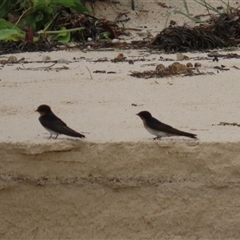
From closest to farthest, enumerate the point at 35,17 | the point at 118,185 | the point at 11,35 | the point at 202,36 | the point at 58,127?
the point at 58,127, the point at 118,185, the point at 202,36, the point at 11,35, the point at 35,17

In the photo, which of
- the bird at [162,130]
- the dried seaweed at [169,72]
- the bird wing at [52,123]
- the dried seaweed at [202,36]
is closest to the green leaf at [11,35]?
the dried seaweed at [202,36]

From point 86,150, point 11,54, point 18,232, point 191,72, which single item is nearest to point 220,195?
point 86,150

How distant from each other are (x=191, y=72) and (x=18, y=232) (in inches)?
90.3

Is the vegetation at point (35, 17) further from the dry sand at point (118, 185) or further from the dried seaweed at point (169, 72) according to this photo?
the dry sand at point (118, 185)

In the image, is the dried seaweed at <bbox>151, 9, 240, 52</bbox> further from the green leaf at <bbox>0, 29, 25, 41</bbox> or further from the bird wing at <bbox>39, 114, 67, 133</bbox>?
the bird wing at <bbox>39, 114, 67, 133</bbox>

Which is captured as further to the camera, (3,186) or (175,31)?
(175,31)

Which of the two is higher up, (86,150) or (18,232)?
(86,150)

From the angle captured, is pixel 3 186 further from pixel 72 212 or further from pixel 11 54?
pixel 11 54

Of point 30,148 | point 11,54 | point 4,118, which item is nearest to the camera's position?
point 30,148

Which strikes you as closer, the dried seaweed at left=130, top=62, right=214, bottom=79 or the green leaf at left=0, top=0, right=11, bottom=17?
the dried seaweed at left=130, top=62, right=214, bottom=79

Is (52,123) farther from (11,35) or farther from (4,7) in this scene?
(4,7)

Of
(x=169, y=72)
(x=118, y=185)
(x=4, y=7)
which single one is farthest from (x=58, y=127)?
(x=4, y=7)

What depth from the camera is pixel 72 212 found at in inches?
217

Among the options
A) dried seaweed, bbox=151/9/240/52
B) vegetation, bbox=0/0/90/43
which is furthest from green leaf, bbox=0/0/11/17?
dried seaweed, bbox=151/9/240/52
